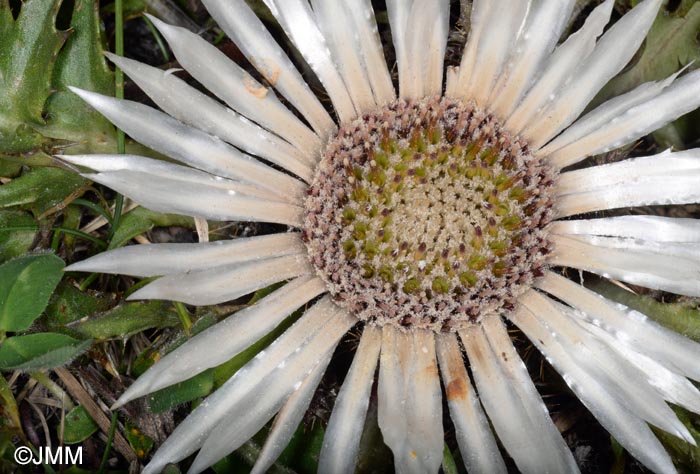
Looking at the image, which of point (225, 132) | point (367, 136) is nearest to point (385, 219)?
point (367, 136)

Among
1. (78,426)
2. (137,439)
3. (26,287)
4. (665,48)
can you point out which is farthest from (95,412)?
(665,48)

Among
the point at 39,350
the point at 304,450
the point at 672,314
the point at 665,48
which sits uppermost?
the point at 665,48

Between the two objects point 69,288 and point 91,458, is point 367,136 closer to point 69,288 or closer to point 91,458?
point 69,288

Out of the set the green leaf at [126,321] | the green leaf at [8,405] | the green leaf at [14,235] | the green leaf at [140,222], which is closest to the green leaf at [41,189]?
the green leaf at [14,235]

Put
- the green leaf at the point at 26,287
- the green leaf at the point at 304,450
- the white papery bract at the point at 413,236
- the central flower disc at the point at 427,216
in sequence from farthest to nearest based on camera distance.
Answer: the green leaf at the point at 304,450, the central flower disc at the point at 427,216, the green leaf at the point at 26,287, the white papery bract at the point at 413,236

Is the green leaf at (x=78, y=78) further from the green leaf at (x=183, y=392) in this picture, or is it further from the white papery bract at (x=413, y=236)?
the green leaf at (x=183, y=392)

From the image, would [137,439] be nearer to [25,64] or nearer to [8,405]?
[8,405]
